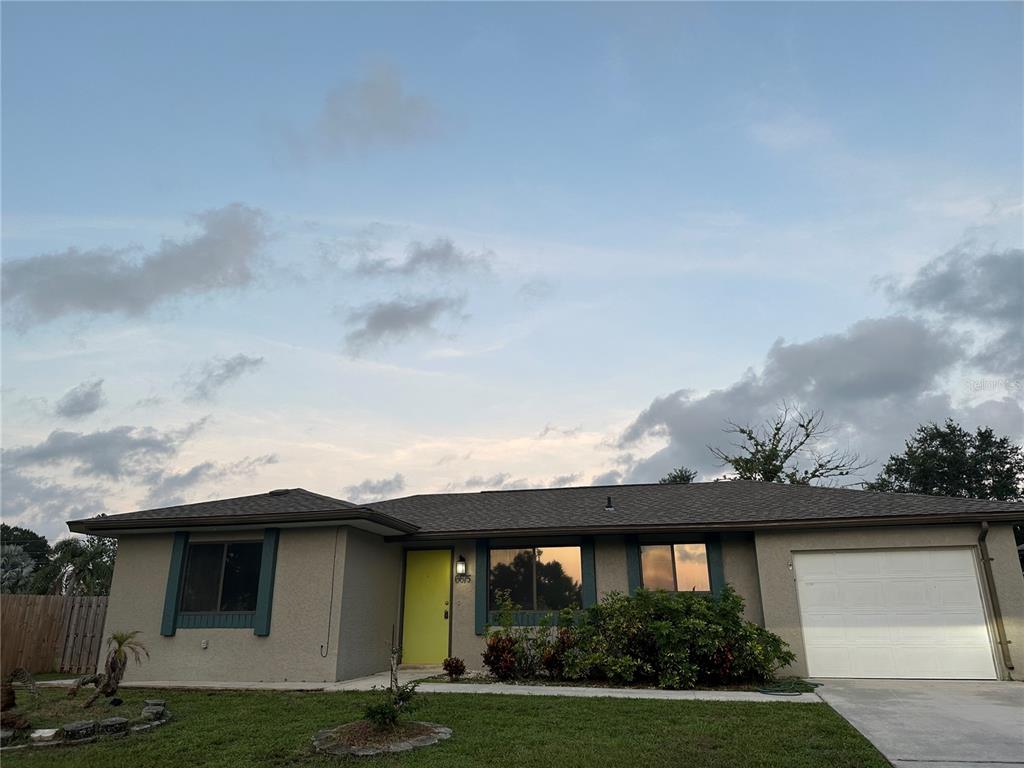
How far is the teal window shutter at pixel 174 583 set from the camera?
12.1m

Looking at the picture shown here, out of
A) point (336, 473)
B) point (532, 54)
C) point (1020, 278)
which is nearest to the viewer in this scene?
point (532, 54)

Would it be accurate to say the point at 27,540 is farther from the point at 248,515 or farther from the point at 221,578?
the point at 248,515

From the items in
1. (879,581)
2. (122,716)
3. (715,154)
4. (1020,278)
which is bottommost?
(122,716)

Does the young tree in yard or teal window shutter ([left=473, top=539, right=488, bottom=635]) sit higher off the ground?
the young tree in yard

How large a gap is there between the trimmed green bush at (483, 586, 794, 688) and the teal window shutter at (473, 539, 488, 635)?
131 centimetres

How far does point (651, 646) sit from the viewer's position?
10758 millimetres

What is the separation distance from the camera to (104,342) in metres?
14.4

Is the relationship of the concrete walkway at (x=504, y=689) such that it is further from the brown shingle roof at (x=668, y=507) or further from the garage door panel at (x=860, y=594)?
the brown shingle roof at (x=668, y=507)

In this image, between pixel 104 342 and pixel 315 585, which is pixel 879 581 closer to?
→ pixel 315 585

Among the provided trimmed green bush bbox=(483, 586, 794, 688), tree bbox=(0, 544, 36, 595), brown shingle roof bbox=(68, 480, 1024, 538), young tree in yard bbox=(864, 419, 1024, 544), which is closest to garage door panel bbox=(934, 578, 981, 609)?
brown shingle roof bbox=(68, 480, 1024, 538)

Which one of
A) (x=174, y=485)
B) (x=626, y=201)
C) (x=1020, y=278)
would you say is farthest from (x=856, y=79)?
(x=174, y=485)

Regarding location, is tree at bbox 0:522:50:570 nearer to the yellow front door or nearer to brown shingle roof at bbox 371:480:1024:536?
brown shingle roof at bbox 371:480:1024:536

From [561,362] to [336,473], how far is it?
29.2 ft

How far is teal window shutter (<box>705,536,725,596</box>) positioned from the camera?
12.3m
